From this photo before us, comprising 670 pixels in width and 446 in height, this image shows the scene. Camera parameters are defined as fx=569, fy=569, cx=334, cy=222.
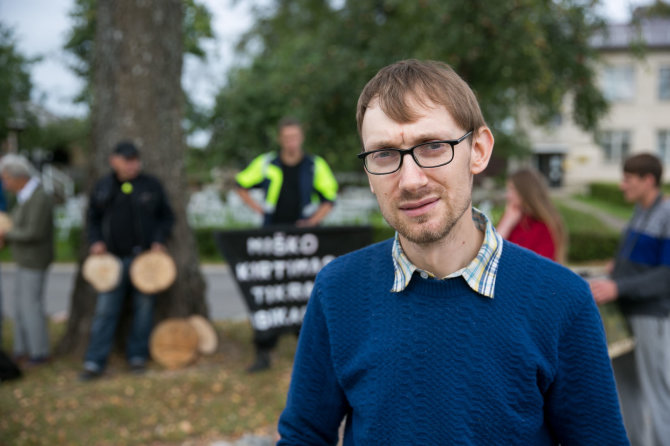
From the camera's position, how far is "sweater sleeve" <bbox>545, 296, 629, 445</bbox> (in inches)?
49.6

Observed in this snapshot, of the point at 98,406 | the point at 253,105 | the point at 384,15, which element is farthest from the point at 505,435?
the point at 253,105

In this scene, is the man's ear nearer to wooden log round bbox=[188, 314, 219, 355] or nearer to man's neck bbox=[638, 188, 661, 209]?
man's neck bbox=[638, 188, 661, 209]

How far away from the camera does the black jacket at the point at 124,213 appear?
5.30 metres

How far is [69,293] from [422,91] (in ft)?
36.0

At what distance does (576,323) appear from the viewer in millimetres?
1263

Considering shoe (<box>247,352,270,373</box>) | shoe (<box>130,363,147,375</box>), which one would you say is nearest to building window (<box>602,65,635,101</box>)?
shoe (<box>247,352,270,373</box>)

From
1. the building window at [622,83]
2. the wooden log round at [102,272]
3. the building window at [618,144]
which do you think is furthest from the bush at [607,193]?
the wooden log round at [102,272]

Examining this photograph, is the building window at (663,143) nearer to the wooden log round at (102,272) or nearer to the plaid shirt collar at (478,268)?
the wooden log round at (102,272)

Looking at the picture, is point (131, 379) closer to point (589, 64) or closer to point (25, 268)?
point (25, 268)

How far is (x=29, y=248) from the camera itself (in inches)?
228

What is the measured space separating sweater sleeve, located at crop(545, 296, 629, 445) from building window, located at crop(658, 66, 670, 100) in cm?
4116

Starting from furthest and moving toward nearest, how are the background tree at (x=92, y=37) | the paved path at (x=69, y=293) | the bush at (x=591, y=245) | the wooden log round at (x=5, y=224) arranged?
the bush at (x=591, y=245)
the paved path at (x=69, y=293)
the background tree at (x=92, y=37)
the wooden log round at (x=5, y=224)

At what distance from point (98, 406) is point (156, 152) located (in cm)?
249

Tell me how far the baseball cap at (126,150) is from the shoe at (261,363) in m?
2.20
